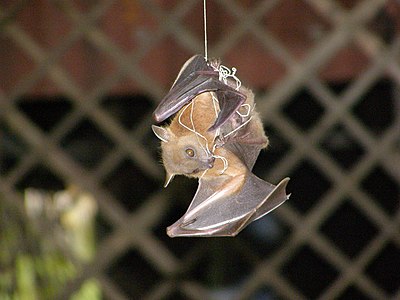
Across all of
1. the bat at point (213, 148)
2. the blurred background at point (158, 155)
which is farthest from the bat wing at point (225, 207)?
the blurred background at point (158, 155)

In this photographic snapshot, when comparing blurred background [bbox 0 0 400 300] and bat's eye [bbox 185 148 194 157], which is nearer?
bat's eye [bbox 185 148 194 157]

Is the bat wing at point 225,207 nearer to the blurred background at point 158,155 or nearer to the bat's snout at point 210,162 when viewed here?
the bat's snout at point 210,162

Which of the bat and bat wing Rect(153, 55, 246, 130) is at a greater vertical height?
bat wing Rect(153, 55, 246, 130)

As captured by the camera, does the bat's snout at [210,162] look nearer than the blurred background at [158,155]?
Yes

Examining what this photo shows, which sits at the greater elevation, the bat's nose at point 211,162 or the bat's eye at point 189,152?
the bat's eye at point 189,152

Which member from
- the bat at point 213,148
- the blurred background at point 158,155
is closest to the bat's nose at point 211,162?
the bat at point 213,148

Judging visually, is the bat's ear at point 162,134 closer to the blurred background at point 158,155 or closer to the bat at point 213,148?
the bat at point 213,148

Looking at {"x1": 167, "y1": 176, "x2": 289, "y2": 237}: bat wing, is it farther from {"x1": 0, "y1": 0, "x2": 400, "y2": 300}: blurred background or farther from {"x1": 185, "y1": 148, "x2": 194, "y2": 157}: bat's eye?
{"x1": 0, "y1": 0, "x2": 400, "y2": 300}: blurred background

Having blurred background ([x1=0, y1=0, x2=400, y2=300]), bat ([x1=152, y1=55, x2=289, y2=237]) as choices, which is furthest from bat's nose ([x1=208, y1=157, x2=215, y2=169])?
blurred background ([x1=0, y1=0, x2=400, y2=300])
